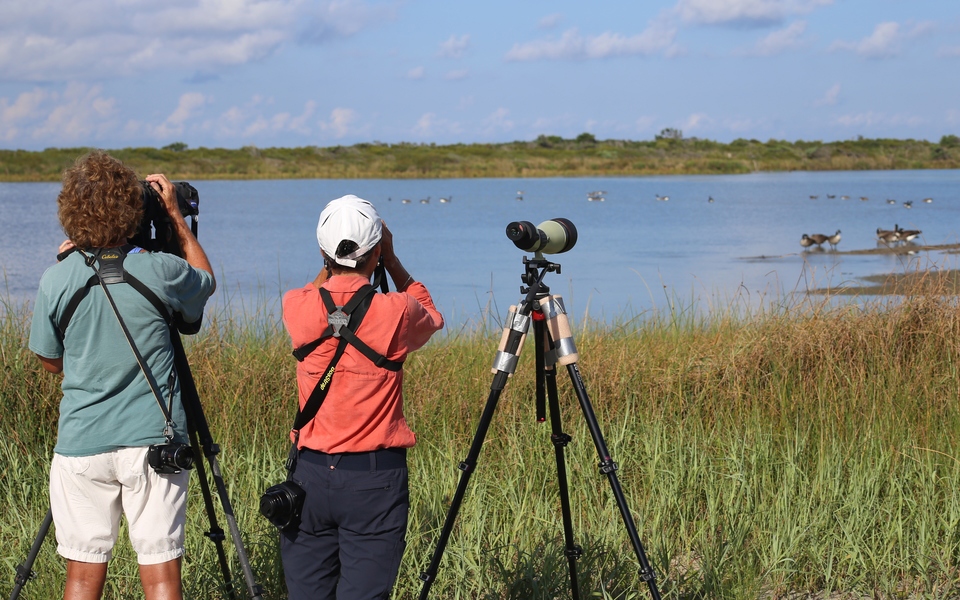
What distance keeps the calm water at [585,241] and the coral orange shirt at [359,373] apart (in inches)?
169

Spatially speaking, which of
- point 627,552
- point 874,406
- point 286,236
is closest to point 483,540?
point 627,552

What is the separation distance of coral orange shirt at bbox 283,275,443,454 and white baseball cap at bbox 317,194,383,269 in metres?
0.07

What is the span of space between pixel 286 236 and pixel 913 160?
57720mm

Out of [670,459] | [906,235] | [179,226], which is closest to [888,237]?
[906,235]

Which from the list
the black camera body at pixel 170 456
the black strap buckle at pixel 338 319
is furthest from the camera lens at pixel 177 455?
the black strap buckle at pixel 338 319

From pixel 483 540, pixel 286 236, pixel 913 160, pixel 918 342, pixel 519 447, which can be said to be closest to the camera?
pixel 483 540

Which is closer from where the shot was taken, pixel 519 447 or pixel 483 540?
pixel 483 540

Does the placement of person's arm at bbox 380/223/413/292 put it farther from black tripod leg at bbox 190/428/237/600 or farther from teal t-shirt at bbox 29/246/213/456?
black tripod leg at bbox 190/428/237/600

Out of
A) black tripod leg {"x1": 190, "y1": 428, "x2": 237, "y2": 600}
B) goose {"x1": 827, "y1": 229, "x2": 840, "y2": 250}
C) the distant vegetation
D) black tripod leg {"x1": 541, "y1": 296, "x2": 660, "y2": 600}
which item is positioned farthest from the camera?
the distant vegetation

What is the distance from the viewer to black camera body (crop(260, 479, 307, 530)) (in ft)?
7.36

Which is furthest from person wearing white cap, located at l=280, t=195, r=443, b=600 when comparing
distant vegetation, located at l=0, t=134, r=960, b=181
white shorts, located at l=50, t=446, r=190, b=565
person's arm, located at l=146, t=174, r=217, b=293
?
distant vegetation, located at l=0, t=134, r=960, b=181

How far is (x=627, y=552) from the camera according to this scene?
3.39 meters

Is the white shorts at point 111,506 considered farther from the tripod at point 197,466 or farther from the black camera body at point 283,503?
the black camera body at point 283,503

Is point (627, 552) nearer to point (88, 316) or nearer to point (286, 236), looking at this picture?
point (88, 316)
